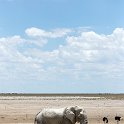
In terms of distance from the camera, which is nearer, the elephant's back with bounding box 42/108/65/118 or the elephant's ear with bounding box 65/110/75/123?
the elephant's ear with bounding box 65/110/75/123

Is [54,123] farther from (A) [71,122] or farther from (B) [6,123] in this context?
(B) [6,123]

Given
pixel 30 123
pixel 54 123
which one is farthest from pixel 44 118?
pixel 30 123

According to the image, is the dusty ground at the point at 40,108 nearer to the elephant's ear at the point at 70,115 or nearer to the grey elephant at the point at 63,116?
the grey elephant at the point at 63,116

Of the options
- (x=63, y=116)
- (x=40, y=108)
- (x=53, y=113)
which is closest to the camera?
(x=63, y=116)

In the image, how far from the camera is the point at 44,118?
2391 cm

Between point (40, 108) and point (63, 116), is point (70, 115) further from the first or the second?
point (40, 108)

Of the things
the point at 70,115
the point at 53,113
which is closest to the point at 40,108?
the point at 53,113

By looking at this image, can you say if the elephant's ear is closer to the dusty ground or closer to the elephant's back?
the elephant's back

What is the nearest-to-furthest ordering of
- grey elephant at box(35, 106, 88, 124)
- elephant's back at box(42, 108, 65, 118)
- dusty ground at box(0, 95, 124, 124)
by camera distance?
grey elephant at box(35, 106, 88, 124)
elephant's back at box(42, 108, 65, 118)
dusty ground at box(0, 95, 124, 124)

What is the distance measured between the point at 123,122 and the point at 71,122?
13.7 metres

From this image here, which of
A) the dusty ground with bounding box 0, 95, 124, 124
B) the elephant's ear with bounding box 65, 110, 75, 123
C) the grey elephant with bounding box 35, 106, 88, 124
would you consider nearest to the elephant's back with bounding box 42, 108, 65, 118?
the grey elephant with bounding box 35, 106, 88, 124

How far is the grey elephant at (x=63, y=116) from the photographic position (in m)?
23.2

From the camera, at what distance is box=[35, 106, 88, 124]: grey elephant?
23.2m

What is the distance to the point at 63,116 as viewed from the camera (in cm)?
2359
